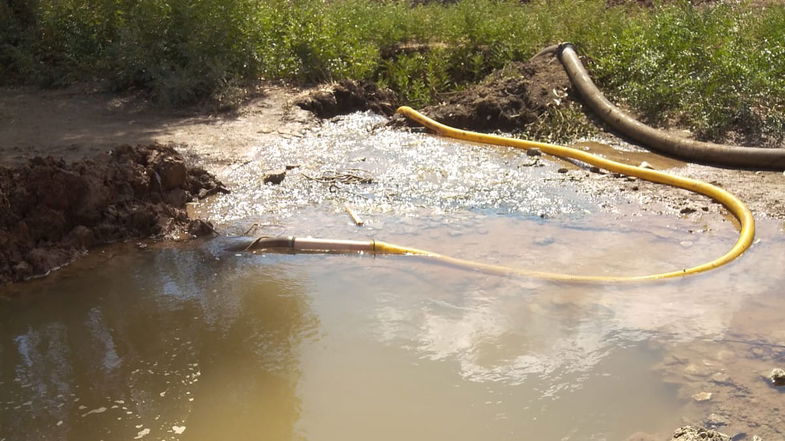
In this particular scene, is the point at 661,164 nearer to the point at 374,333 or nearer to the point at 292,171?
the point at 292,171

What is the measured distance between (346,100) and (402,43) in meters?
2.46

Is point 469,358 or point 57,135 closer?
point 469,358

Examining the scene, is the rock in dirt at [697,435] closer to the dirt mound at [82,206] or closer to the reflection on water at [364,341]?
the reflection on water at [364,341]

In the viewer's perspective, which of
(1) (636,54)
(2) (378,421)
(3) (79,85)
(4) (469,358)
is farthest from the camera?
(3) (79,85)

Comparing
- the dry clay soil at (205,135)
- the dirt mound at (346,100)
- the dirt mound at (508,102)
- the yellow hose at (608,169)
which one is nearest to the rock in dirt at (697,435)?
the yellow hose at (608,169)

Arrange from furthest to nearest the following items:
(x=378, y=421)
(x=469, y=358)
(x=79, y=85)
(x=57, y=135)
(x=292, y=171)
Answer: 1. (x=79, y=85)
2. (x=57, y=135)
3. (x=292, y=171)
4. (x=469, y=358)
5. (x=378, y=421)

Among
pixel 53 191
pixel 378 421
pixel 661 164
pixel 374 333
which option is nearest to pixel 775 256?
pixel 661 164

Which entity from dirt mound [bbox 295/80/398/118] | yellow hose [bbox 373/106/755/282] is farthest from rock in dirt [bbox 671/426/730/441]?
dirt mound [bbox 295/80/398/118]

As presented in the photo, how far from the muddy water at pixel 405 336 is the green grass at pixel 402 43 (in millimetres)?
2905

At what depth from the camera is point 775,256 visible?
5.86 m

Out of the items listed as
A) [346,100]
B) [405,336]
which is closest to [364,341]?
[405,336]

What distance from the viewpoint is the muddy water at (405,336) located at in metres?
4.01

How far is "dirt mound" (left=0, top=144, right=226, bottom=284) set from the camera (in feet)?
19.2

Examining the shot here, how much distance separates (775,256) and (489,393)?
303 centimetres
